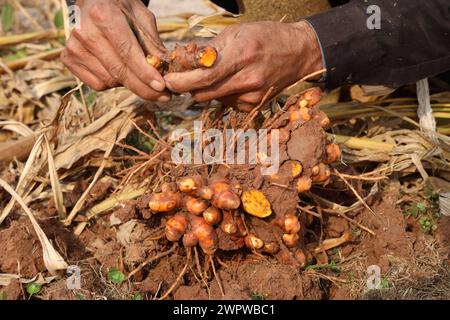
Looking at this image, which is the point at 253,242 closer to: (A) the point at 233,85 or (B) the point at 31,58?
(A) the point at 233,85

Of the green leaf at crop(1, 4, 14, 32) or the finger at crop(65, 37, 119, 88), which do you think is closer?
the finger at crop(65, 37, 119, 88)

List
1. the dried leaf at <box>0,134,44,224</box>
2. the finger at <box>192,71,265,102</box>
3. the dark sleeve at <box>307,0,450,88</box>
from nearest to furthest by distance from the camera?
the finger at <box>192,71,265,102</box>
the dark sleeve at <box>307,0,450,88</box>
the dried leaf at <box>0,134,44,224</box>

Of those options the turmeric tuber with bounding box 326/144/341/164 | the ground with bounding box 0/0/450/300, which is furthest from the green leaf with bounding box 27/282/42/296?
the turmeric tuber with bounding box 326/144/341/164

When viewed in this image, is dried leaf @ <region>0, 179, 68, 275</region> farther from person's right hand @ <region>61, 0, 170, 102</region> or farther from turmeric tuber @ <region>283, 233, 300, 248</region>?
turmeric tuber @ <region>283, 233, 300, 248</region>

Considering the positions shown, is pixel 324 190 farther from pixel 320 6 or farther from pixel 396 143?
pixel 320 6

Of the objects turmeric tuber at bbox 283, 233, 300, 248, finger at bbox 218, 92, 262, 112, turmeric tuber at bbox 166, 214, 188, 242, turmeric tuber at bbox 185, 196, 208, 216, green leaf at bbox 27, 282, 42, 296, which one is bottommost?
green leaf at bbox 27, 282, 42, 296

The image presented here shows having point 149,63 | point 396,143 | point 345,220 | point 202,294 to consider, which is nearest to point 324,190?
point 345,220

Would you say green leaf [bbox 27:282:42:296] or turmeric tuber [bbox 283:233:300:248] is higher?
turmeric tuber [bbox 283:233:300:248]
